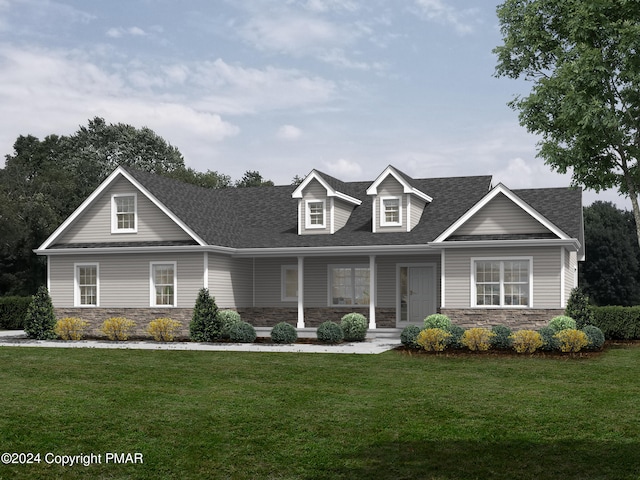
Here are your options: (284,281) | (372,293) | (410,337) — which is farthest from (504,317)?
(284,281)

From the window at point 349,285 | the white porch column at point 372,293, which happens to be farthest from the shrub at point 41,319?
the white porch column at point 372,293

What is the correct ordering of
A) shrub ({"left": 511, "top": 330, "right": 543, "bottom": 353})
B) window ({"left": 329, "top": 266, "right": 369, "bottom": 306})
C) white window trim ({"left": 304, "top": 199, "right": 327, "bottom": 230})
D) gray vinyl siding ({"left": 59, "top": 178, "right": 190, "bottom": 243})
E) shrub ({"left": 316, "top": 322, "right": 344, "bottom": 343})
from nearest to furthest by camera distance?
shrub ({"left": 511, "top": 330, "right": 543, "bottom": 353}) → shrub ({"left": 316, "top": 322, "right": 344, "bottom": 343}) → gray vinyl siding ({"left": 59, "top": 178, "right": 190, "bottom": 243}) → window ({"left": 329, "top": 266, "right": 369, "bottom": 306}) → white window trim ({"left": 304, "top": 199, "right": 327, "bottom": 230})

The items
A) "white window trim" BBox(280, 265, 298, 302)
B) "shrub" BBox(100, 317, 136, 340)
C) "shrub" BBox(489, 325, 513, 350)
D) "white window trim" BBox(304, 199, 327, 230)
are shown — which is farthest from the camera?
"white window trim" BBox(280, 265, 298, 302)

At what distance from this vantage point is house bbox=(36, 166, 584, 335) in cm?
2748

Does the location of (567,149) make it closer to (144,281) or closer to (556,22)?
(556,22)

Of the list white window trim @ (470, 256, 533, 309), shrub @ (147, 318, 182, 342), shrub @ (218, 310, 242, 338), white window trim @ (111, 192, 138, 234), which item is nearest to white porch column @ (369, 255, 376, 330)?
white window trim @ (470, 256, 533, 309)

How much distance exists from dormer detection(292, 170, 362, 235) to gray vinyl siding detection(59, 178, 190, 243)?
17.3 feet

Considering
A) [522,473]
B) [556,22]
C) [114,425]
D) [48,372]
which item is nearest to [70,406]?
[114,425]

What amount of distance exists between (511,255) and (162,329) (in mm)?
12275

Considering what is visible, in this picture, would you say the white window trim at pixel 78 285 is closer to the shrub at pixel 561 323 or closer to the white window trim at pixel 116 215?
the white window trim at pixel 116 215

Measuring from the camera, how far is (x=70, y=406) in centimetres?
1500

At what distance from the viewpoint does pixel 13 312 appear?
37125 millimetres

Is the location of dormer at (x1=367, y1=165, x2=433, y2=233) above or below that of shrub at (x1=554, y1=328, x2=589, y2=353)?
above

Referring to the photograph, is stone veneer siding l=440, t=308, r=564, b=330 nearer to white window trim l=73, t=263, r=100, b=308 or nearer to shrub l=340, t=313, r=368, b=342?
shrub l=340, t=313, r=368, b=342
